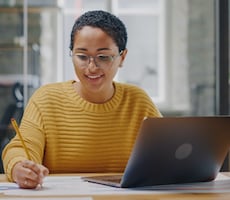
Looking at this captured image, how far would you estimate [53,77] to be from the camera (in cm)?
407

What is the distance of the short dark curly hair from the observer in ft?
5.84

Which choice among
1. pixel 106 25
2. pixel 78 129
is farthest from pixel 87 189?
pixel 106 25

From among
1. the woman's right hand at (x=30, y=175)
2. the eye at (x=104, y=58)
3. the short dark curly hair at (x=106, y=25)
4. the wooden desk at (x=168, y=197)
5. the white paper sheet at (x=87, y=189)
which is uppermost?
the short dark curly hair at (x=106, y=25)

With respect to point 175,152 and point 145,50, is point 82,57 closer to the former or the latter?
point 175,152

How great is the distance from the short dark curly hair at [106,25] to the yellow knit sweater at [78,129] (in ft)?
0.61

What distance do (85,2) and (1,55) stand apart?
750mm

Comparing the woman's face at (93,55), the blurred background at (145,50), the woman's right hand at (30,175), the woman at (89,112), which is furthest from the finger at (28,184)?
the blurred background at (145,50)

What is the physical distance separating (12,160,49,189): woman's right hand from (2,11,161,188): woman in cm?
25

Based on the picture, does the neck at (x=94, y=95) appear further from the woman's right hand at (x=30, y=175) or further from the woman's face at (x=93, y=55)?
the woman's right hand at (x=30, y=175)

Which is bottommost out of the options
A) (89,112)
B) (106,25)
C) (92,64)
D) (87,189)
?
(87,189)

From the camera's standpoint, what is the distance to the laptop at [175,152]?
133 cm

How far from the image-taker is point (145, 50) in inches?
176

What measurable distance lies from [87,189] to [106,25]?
600 mm

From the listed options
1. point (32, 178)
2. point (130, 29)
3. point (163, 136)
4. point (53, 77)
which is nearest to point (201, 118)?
point (163, 136)
